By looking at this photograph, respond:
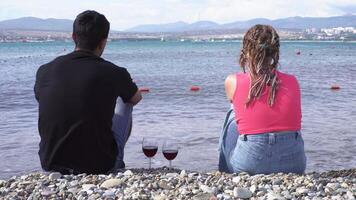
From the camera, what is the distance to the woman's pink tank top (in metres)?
5.14

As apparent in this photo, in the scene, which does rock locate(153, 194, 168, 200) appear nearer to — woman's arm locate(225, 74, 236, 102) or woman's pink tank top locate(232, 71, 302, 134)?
woman's pink tank top locate(232, 71, 302, 134)

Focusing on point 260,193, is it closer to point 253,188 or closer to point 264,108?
point 253,188

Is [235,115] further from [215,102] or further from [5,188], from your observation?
[215,102]

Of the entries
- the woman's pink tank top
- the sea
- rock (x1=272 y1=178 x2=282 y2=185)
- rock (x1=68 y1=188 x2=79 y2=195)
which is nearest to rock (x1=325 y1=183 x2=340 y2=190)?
rock (x1=272 y1=178 x2=282 y2=185)

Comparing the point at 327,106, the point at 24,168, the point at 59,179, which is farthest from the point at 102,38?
the point at 327,106

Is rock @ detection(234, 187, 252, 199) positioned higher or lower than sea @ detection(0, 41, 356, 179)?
higher

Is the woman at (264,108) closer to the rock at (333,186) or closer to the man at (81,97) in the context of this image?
the rock at (333,186)

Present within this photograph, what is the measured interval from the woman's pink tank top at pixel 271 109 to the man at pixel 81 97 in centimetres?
92

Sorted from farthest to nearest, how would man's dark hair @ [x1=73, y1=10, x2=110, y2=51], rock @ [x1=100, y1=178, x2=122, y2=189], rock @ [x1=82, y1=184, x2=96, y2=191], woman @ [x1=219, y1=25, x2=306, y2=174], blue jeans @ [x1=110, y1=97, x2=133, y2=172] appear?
1. blue jeans @ [x1=110, y1=97, x2=133, y2=172]
2. woman @ [x1=219, y1=25, x2=306, y2=174]
3. man's dark hair @ [x1=73, y1=10, x2=110, y2=51]
4. rock @ [x1=100, y1=178, x2=122, y2=189]
5. rock @ [x1=82, y1=184, x2=96, y2=191]

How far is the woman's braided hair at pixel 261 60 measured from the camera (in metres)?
5.11

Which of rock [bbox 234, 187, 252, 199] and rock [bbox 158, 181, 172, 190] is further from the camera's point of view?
rock [bbox 158, 181, 172, 190]

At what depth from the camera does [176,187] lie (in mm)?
4781

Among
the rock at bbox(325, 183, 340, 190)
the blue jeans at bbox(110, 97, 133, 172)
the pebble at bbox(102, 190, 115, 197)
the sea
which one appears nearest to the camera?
the pebble at bbox(102, 190, 115, 197)

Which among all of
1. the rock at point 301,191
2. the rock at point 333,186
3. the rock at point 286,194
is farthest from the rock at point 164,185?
the rock at point 333,186
